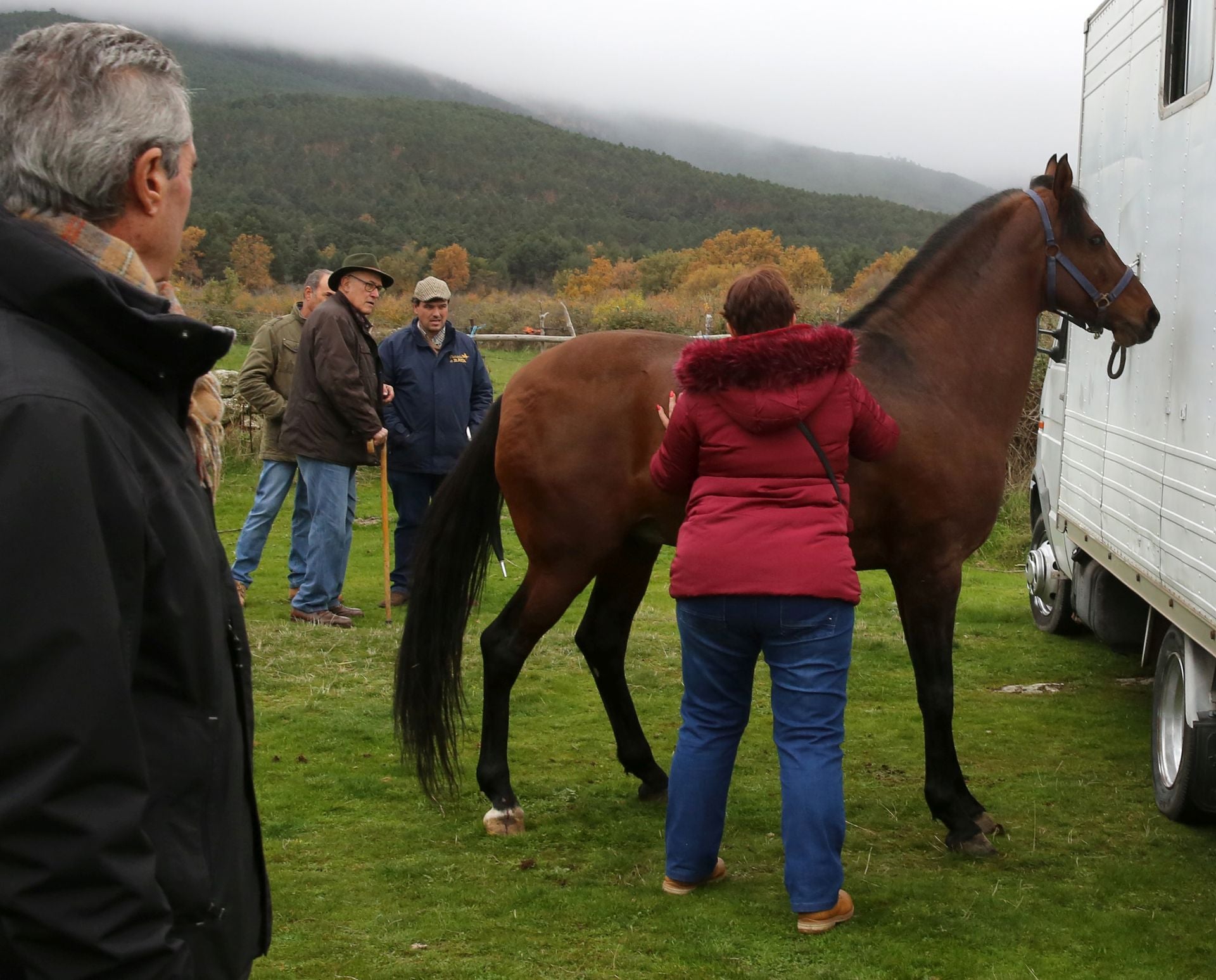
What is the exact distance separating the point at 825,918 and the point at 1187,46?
3.20 m

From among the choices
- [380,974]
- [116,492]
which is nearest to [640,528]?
[380,974]

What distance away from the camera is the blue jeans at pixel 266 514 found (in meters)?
7.62

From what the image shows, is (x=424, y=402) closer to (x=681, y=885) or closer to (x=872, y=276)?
(x=681, y=885)

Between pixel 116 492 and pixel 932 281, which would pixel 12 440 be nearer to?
pixel 116 492

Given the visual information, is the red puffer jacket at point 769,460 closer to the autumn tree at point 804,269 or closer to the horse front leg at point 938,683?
the horse front leg at point 938,683

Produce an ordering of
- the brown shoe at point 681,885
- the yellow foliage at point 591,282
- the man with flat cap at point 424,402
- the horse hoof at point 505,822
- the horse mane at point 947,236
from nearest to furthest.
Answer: the brown shoe at point 681,885
the horse hoof at point 505,822
the horse mane at point 947,236
the man with flat cap at point 424,402
the yellow foliage at point 591,282

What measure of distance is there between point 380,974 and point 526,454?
1953 mm

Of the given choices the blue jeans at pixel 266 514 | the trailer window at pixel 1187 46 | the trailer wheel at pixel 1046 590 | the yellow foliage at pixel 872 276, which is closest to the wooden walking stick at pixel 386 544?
the blue jeans at pixel 266 514

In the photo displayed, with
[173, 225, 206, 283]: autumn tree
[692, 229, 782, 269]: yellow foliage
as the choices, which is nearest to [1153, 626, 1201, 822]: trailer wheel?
[692, 229, 782, 269]: yellow foliage

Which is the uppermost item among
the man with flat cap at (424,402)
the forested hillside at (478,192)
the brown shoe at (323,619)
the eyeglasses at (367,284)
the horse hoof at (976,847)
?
the forested hillside at (478,192)

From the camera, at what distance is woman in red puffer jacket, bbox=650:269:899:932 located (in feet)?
10.9

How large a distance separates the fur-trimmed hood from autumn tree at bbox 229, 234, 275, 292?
151ft

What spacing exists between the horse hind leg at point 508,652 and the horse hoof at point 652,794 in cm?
49

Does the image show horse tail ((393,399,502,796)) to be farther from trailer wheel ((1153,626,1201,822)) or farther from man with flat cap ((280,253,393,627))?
man with flat cap ((280,253,393,627))
